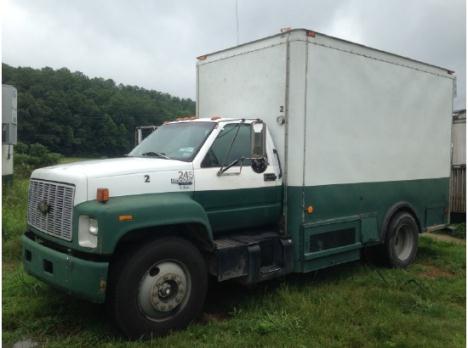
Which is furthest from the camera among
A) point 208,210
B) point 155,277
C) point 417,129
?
point 417,129

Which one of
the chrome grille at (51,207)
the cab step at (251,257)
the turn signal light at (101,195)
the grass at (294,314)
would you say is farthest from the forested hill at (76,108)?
the turn signal light at (101,195)

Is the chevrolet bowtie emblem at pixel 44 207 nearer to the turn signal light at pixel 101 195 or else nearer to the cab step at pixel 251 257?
the turn signal light at pixel 101 195

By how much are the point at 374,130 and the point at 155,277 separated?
4.05 meters

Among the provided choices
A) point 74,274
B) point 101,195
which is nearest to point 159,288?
point 74,274

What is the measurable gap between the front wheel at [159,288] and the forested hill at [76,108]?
451 inches

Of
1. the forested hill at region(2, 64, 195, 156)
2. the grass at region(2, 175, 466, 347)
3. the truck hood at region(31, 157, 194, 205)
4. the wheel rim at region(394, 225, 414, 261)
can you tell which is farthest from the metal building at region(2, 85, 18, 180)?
the wheel rim at region(394, 225, 414, 261)

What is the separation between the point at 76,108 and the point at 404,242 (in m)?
27.1

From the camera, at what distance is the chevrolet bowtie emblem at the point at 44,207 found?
187 inches

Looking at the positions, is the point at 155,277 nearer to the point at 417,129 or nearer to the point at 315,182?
the point at 315,182

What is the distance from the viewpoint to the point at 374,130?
22.6 ft

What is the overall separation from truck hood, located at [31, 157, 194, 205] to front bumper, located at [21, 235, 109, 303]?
0.58 metres

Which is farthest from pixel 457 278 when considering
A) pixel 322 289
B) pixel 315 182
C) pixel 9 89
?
pixel 9 89

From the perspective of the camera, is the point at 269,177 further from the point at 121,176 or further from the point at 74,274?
the point at 74,274

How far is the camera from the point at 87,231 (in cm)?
432
